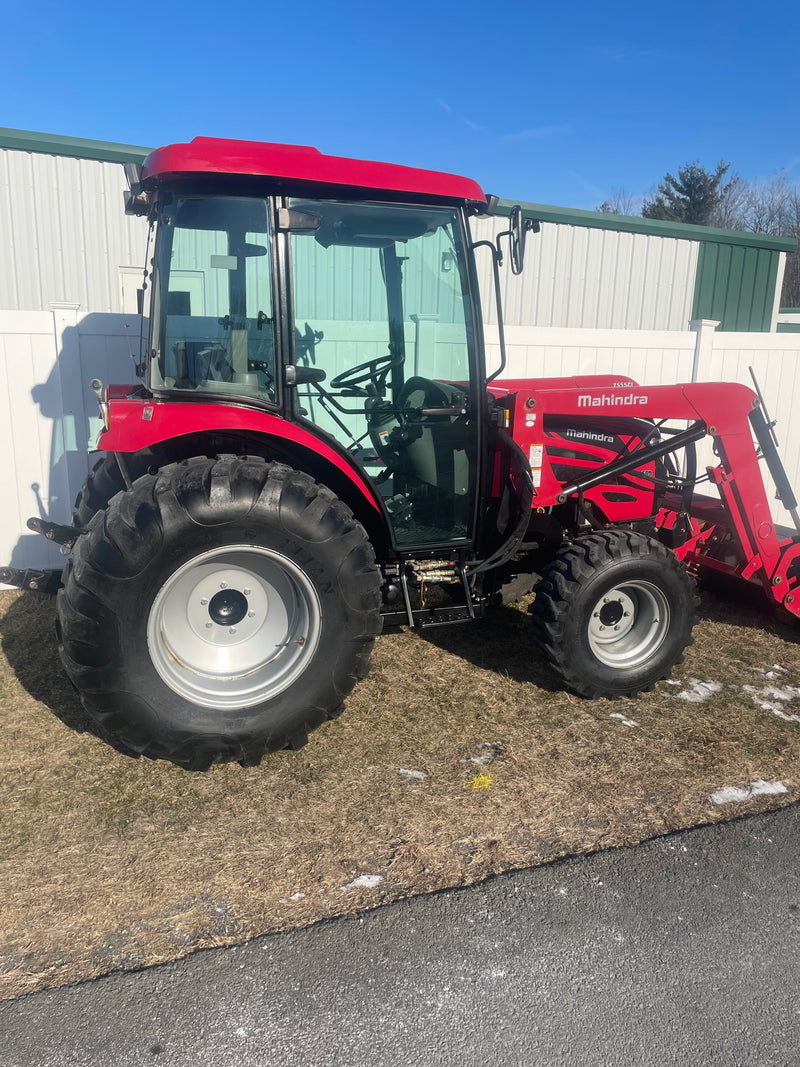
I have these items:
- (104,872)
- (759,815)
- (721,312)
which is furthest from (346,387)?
(721,312)

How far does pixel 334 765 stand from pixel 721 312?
13.4 m

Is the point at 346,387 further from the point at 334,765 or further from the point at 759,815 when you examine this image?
the point at 759,815

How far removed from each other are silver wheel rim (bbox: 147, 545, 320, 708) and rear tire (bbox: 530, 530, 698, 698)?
126cm

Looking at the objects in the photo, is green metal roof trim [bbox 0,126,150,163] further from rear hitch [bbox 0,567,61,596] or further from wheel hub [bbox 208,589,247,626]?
wheel hub [bbox 208,589,247,626]

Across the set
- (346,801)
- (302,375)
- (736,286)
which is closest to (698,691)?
(346,801)

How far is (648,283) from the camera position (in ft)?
42.6

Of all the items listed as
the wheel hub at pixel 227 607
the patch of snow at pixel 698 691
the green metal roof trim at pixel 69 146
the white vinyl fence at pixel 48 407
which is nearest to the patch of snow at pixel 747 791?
the patch of snow at pixel 698 691

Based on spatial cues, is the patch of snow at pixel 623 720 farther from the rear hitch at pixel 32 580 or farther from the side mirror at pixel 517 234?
the rear hitch at pixel 32 580

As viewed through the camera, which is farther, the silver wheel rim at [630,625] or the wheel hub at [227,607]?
the silver wheel rim at [630,625]

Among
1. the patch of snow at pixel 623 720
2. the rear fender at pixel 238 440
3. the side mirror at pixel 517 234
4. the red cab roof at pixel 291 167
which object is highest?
the red cab roof at pixel 291 167

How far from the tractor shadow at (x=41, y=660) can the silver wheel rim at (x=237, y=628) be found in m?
0.52

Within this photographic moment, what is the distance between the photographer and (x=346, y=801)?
3.02 meters

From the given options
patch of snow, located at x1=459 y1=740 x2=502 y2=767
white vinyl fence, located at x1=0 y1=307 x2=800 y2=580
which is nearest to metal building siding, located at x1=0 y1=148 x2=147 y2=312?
white vinyl fence, located at x1=0 y1=307 x2=800 y2=580

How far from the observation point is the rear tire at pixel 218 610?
113 inches
